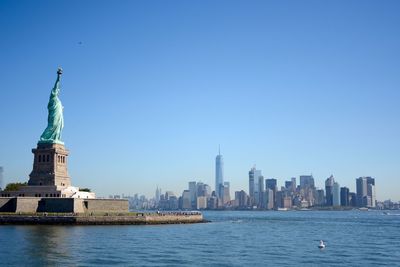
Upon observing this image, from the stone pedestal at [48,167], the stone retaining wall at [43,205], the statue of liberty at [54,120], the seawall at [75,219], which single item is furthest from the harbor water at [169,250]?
the statue of liberty at [54,120]

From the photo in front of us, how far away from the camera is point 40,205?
279 ft

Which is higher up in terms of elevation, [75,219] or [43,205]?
[43,205]

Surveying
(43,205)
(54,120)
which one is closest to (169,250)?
(43,205)

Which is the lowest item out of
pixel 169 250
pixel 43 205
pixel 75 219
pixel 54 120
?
pixel 169 250

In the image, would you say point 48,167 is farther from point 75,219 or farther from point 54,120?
point 75,219

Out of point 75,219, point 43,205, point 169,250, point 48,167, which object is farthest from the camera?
point 48,167

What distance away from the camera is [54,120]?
95062 millimetres

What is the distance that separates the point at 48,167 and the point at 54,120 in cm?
900

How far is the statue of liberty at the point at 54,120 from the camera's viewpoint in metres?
94.5

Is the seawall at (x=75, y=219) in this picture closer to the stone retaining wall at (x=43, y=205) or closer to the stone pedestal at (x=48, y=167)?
the stone retaining wall at (x=43, y=205)

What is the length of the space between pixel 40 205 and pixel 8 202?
201 inches

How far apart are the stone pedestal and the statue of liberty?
1.36m

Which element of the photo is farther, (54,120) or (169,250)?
(54,120)

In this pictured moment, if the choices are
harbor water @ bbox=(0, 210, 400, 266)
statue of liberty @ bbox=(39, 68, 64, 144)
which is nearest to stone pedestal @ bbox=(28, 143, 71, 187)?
statue of liberty @ bbox=(39, 68, 64, 144)
